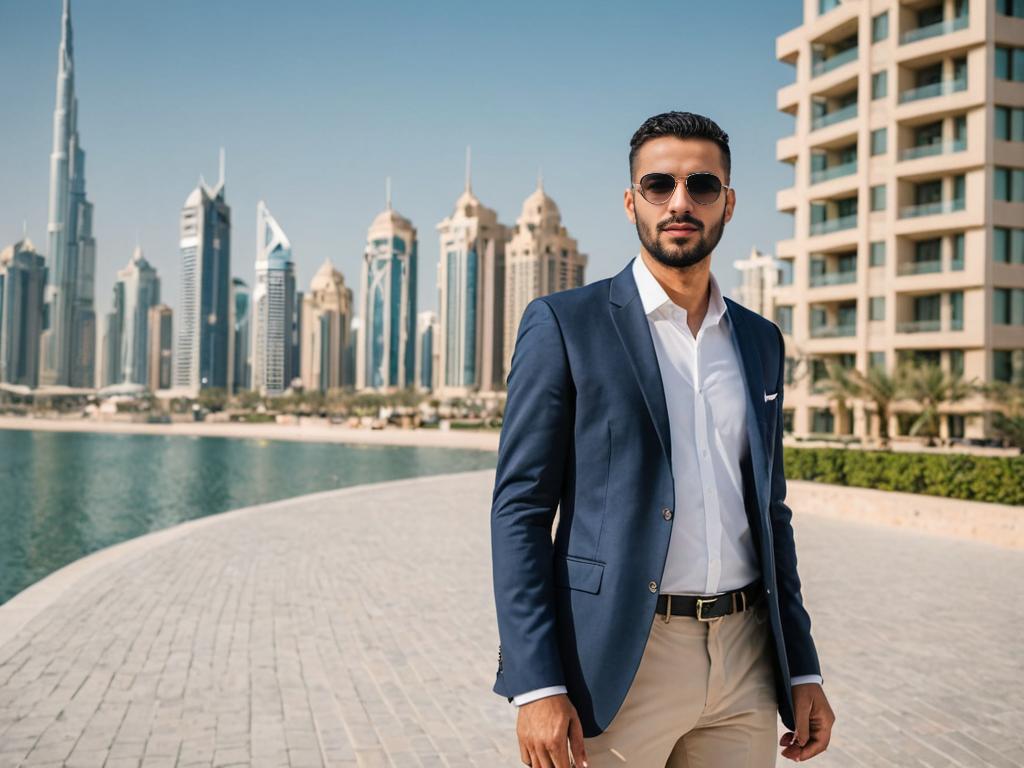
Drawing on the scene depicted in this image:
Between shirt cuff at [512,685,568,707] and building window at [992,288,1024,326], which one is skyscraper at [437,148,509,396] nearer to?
building window at [992,288,1024,326]

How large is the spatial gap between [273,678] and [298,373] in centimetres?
18556

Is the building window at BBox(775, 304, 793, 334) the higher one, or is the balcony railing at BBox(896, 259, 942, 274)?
the balcony railing at BBox(896, 259, 942, 274)

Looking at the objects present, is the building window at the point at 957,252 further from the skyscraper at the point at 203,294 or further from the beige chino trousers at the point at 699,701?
the skyscraper at the point at 203,294

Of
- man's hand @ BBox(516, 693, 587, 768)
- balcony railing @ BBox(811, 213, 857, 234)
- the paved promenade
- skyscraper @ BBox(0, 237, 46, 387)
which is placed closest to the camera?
man's hand @ BBox(516, 693, 587, 768)

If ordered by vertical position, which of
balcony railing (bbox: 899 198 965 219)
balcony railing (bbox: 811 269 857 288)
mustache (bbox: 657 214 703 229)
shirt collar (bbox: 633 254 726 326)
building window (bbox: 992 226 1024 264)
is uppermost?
balcony railing (bbox: 899 198 965 219)

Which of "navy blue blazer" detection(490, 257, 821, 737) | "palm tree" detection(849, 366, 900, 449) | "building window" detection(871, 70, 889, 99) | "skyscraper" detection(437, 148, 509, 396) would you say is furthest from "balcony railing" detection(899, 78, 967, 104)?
"skyscraper" detection(437, 148, 509, 396)

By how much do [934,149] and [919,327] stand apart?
24.6 feet

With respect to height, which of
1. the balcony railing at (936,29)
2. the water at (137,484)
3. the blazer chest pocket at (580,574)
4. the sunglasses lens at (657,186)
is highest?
the balcony railing at (936,29)

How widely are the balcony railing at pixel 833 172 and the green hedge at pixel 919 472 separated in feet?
88.6

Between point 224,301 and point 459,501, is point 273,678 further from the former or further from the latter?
point 224,301

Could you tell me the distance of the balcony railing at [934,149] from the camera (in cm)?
3575

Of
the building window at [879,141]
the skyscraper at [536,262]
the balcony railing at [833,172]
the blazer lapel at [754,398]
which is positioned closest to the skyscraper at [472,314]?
the skyscraper at [536,262]

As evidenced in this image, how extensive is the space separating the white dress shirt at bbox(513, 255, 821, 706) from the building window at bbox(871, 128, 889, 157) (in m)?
40.3

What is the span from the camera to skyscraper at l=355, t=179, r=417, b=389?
177875 mm
